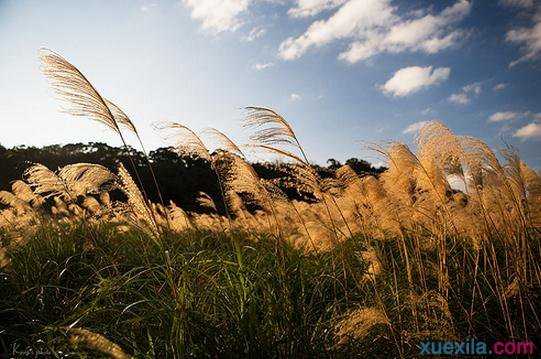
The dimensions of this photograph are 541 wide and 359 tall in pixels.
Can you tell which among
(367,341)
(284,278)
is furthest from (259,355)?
(367,341)

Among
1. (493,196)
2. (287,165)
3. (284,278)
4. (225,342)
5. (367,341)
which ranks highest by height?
(287,165)

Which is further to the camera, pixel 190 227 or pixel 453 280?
pixel 190 227

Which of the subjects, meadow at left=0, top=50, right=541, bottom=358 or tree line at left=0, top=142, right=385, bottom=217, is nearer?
meadow at left=0, top=50, right=541, bottom=358

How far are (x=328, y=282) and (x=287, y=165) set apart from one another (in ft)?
5.77

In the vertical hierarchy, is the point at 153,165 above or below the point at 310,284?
above

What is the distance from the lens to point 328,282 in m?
4.56

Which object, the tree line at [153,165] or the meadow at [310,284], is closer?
the meadow at [310,284]

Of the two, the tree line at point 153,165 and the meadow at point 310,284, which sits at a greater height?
the tree line at point 153,165

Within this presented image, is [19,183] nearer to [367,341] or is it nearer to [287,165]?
[287,165]

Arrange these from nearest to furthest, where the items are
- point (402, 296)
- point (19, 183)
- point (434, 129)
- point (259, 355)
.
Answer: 1. point (259, 355)
2. point (434, 129)
3. point (402, 296)
4. point (19, 183)

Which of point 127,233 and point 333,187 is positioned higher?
point 333,187

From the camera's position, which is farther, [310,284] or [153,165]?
[153,165]

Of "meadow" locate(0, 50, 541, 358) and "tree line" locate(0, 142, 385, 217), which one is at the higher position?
"tree line" locate(0, 142, 385, 217)

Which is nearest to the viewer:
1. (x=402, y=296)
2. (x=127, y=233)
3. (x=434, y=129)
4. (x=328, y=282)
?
(x=434, y=129)
